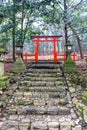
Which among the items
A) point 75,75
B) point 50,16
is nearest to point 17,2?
point 50,16

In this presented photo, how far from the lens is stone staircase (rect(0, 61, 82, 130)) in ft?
18.4

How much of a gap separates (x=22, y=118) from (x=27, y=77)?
3.49 m

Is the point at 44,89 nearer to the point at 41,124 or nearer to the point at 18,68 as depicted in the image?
the point at 18,68

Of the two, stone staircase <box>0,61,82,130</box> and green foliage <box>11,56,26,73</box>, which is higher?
green foliage <box>11,56,26,73</box>

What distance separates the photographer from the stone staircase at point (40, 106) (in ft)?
18.4

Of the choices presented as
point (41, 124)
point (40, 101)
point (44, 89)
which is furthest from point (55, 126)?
point (44, 89)

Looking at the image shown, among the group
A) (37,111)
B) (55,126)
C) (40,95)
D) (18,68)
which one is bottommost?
(55,126)

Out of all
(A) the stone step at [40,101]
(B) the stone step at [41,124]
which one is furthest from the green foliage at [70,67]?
(B) the stone step at [41,124]

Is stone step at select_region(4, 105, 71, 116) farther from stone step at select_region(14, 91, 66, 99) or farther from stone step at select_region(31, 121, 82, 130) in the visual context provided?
stone step at select_region(14, 91, 66, 99)

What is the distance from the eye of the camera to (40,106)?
6879 mm

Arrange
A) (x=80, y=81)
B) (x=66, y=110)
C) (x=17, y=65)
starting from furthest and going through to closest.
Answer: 1. (x=17, y=65)
2. (x=80, y=81)
3. (x=66, y=110)

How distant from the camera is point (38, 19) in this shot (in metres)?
13.0

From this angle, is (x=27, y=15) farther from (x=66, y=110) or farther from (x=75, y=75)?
(x=66, y=110)

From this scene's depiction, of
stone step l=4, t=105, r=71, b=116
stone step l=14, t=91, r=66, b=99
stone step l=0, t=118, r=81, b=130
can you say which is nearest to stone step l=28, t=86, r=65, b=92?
stone step l=14, t=91, r=66, b=99
